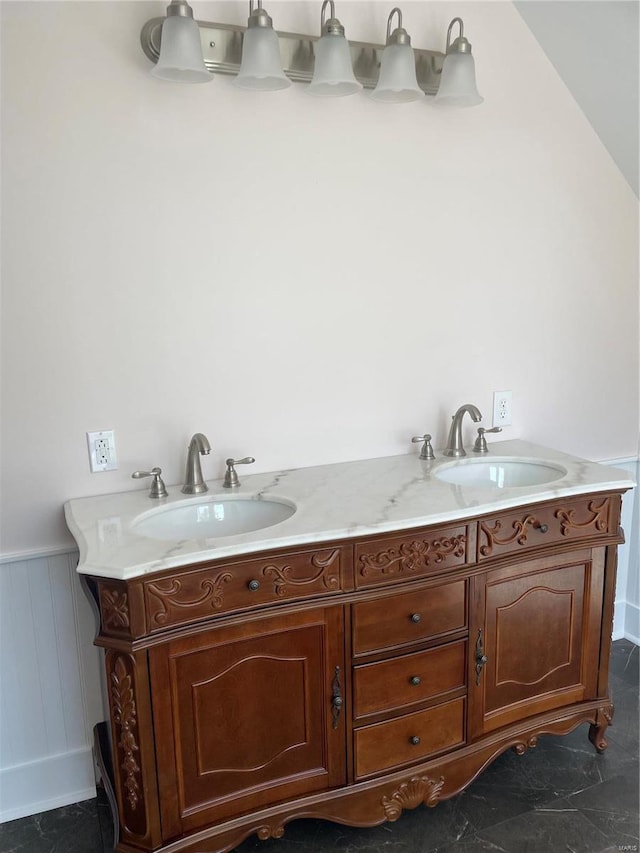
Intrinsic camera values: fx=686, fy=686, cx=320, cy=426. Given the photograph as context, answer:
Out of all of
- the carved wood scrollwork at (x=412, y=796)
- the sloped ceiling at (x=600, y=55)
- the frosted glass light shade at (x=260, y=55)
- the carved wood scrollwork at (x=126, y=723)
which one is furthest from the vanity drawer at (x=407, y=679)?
the sloped ceiling at (x=600, y=55)

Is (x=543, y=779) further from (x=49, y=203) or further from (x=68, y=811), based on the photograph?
(x=49, y=203)

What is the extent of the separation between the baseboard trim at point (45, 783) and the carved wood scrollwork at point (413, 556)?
0.99 meters


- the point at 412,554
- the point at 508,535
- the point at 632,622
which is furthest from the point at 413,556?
the point at 632,622

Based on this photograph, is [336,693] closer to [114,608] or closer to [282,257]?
[114,608]

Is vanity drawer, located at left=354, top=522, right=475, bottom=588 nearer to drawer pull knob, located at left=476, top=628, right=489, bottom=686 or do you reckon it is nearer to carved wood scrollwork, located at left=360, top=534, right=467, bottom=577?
carved wood scrollwork, located at left=360, top=534, right=467, bottom=577

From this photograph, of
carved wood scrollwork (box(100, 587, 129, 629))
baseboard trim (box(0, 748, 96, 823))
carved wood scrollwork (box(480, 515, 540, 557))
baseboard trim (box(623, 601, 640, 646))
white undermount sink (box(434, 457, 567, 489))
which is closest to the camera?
carved wood scrollwork (box(100, 587, 129, 629))

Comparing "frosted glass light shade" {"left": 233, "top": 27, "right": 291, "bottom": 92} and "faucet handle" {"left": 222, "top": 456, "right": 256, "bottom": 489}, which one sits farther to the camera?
"faucet handle" {"left": 222, "top": 456, "right": 256, "bottom": 489}

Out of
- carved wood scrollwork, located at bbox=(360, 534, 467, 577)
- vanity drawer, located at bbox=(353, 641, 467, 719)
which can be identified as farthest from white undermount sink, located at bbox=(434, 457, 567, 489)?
vanity drawer, located at bbox=(353, 641, 467, 719)

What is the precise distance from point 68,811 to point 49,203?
1582 mm

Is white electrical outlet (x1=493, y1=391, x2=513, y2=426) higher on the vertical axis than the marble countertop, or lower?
higher

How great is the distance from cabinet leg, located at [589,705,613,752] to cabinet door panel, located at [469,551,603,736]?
0.21 ft

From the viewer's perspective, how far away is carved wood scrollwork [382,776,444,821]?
169 cm

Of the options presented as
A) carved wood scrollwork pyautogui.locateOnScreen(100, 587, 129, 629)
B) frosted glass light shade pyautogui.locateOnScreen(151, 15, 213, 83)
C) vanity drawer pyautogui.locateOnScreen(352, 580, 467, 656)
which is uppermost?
frosted glass light shade pyautogui.locateOnScreen(151, 15, 213, 83)

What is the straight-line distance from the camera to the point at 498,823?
5.77ft
